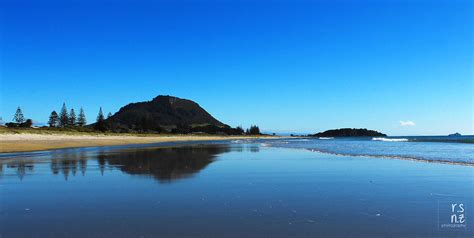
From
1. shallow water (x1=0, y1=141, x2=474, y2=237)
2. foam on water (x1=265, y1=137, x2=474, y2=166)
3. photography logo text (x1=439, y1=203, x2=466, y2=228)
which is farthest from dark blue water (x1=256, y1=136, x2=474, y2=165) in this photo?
photography logo text (x1=439, y1=203, x2=466, y2=228)

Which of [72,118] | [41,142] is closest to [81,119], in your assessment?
[72,118]

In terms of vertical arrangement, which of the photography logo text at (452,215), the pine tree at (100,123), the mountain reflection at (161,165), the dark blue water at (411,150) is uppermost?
the pine tree at (100,123)

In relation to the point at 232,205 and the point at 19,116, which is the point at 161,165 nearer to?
the point at 232,205

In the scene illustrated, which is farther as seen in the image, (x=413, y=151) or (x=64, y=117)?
(x=64, y=117)

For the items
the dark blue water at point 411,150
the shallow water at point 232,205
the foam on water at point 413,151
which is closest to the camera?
the shallow water at point 232,205

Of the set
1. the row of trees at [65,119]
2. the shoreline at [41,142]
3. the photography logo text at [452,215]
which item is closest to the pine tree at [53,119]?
the row of trees at [65,119]

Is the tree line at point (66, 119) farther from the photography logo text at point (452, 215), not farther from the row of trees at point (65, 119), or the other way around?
the photography logo text at point (452, 215)

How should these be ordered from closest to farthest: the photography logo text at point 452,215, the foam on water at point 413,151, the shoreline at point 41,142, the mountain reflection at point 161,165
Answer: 1. the photography logo text at point 452,215
2. the mountain reflection at point 161,165
3. the foam on water at point 413,151
4. the shoreline at point 41,142

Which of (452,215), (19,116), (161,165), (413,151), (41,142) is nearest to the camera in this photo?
(452,215)

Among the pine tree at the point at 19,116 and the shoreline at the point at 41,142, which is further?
the pine tree at the point at 19,116

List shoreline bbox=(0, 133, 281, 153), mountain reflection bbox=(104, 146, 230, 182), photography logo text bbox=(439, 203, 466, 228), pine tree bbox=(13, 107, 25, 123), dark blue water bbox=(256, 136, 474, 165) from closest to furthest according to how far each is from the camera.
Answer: photography logo text bbox=(439, 203, 466, 228), mountain reflection bbox=(104, 146, 230, 182), dark blue water bbox=(256, 136, 474, 165), shoreline bbox=(0, 133, 281, 153), pine tree bbox=(13, 107, 25, 123)

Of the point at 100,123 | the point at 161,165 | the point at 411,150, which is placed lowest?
the point at 161,165

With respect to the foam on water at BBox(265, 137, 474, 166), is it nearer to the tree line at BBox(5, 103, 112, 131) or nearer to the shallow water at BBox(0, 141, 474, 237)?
the shallow water at BBox(0, 141, 474, 237)

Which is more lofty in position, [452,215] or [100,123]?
[100,123]
